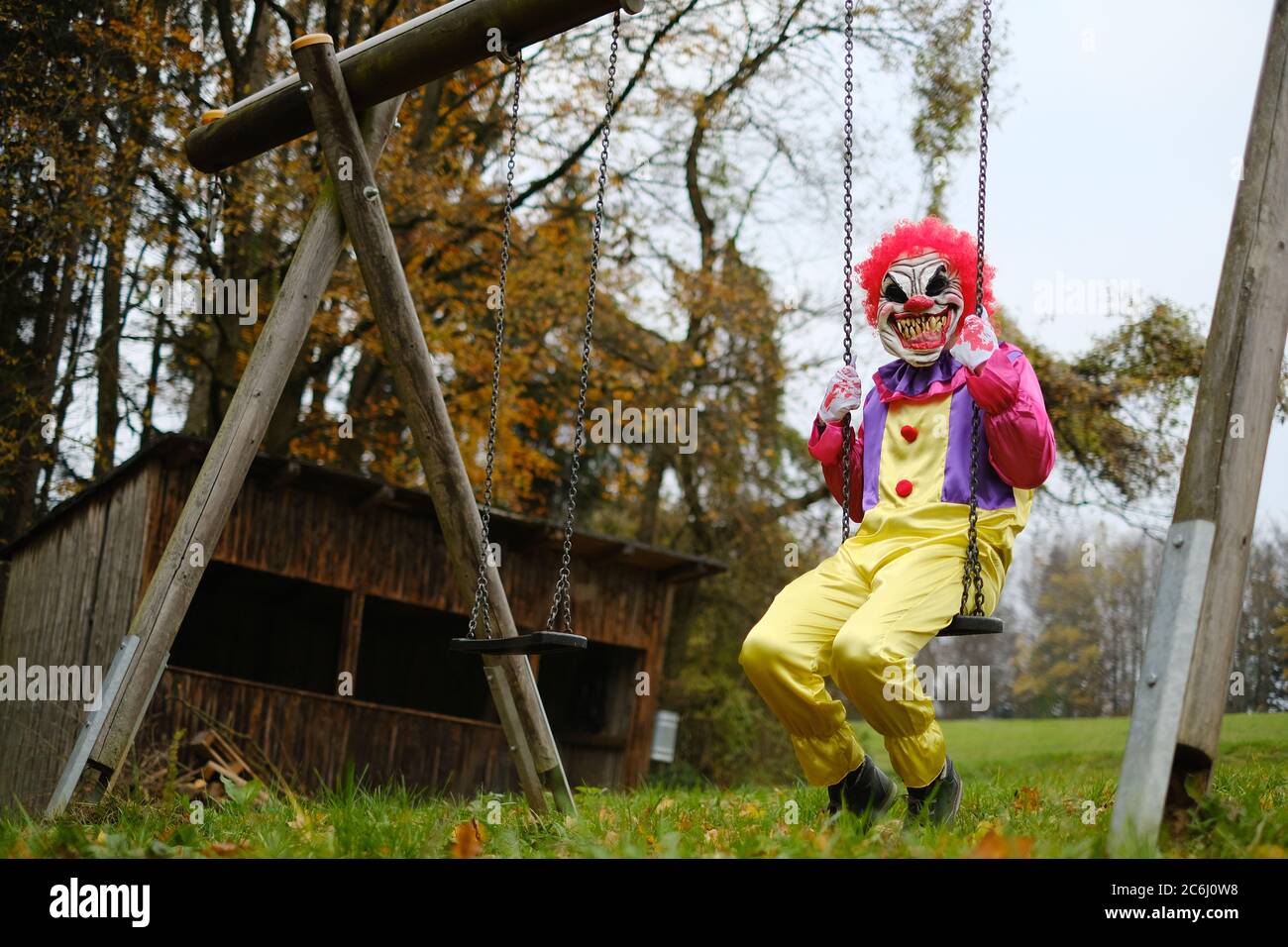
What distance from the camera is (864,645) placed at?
14.1 feet

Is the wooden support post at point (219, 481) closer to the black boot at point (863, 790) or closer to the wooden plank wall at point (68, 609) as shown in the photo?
the black boot at point (863, 790)

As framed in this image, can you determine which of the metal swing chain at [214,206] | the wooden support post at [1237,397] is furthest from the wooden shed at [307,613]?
the wooden support post at [1237,397]

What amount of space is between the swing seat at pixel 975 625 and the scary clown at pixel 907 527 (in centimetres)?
10

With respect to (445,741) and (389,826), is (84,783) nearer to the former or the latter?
(389,826)

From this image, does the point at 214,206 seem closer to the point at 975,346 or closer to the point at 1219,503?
the point at 975,346

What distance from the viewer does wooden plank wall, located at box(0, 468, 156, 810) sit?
11.3 metres

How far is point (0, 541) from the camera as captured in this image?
16906 mm

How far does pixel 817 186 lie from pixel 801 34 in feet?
7.66

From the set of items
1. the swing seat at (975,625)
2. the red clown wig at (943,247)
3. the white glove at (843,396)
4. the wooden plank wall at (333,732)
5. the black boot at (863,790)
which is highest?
the red clown wig at (943,247)

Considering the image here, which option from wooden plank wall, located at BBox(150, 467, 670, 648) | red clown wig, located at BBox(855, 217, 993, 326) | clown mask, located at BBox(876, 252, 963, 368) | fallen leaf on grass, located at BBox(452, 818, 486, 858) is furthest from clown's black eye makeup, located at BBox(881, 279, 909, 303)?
wooden plank wall, located at BBox(150, 467, 670, 648)

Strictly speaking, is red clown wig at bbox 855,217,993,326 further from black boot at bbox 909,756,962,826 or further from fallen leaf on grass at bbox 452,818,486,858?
fallen leaf on grass at bbox 452,818,486,858

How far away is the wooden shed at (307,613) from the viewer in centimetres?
1148
